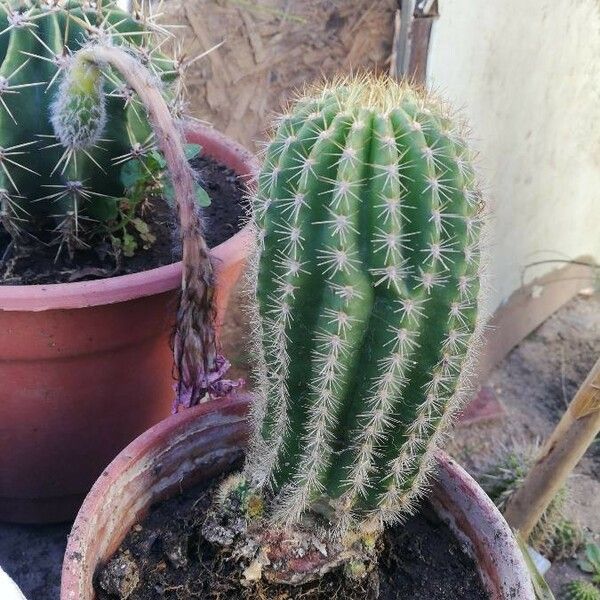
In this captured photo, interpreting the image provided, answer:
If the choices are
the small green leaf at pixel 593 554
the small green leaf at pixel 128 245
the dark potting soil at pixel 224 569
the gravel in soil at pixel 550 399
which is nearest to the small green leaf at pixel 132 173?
the small green leaf at pixel 128 245

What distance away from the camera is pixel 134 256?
4.42ft

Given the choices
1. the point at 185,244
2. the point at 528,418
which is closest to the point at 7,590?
the point at 185,244

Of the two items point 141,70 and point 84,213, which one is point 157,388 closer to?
point 84,213

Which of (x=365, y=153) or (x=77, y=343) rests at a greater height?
(x=365, y=153)

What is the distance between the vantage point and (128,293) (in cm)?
117

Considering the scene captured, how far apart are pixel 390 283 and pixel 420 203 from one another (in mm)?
94

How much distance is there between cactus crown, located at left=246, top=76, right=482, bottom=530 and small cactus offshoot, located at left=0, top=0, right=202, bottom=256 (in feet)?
1.34

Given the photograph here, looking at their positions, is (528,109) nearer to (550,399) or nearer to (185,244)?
(550,399)

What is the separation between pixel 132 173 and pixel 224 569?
0.64m

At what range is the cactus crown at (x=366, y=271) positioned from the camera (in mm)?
796

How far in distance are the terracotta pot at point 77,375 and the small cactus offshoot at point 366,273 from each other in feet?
1.17

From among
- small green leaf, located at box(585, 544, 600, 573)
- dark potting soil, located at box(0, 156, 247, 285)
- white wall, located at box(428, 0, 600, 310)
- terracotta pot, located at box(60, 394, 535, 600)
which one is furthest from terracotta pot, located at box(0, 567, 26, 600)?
small green leaf, located at box(585, 544, 600, 573)

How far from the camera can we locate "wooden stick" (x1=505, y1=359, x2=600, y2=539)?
1.37m

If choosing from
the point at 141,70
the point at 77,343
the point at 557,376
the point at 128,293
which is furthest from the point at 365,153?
the point at 557,376
